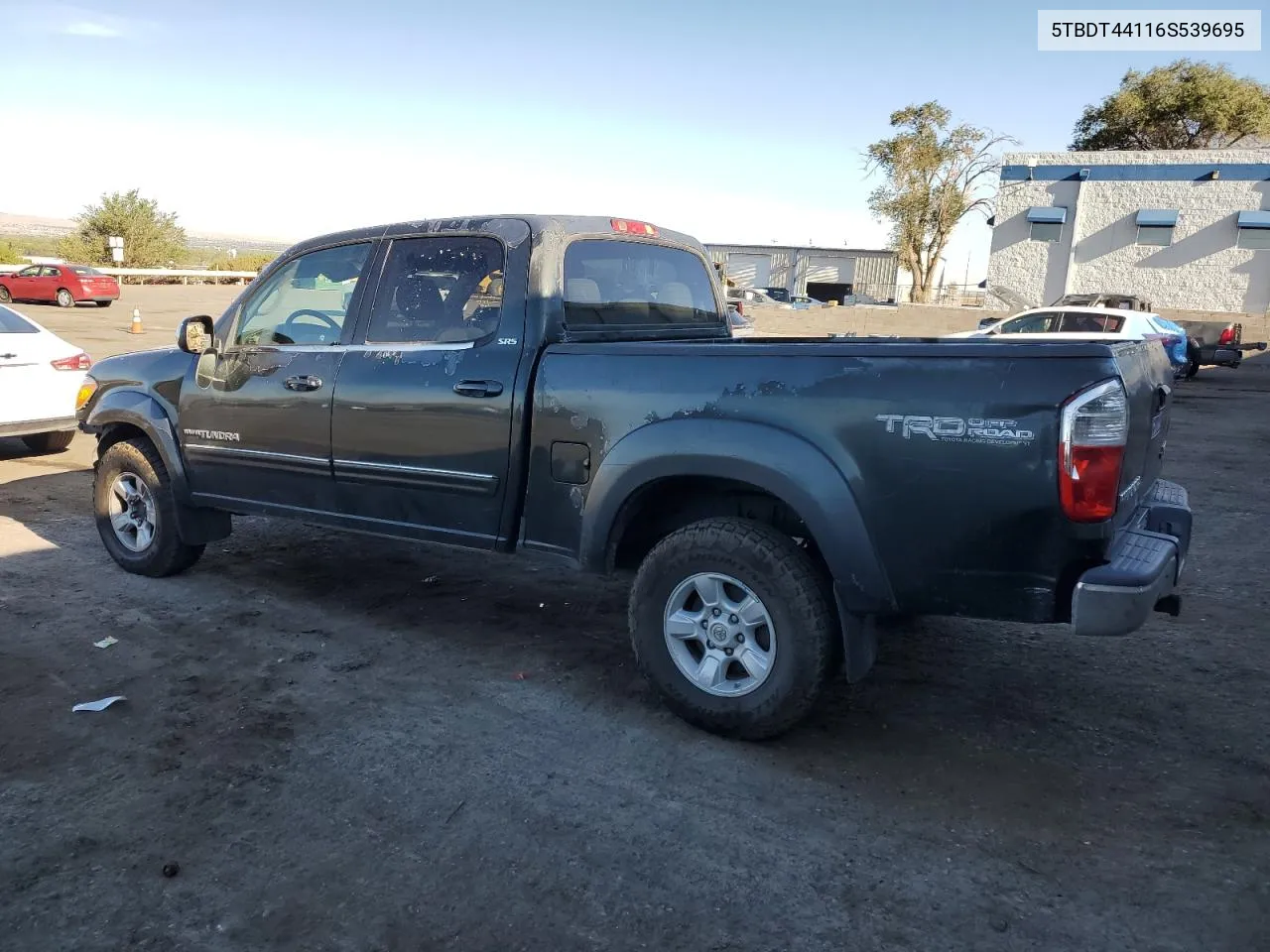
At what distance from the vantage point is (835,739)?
3791 millimetres

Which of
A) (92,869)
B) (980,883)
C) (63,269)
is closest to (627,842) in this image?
(980,883)

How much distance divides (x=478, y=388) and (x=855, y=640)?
189 cm

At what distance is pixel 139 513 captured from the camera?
570cm

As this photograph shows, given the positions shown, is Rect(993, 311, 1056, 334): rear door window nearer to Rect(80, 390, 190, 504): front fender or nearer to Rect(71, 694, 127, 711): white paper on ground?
Rect(80, 390, 190, 504): front fender

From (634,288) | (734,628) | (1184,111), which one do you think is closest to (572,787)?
(734,628)

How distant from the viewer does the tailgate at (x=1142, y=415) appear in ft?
10.4

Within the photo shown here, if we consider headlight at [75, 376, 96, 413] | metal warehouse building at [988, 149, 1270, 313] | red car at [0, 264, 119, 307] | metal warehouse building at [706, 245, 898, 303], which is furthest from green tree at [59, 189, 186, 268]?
headlight at [75, 376, 96, 413]

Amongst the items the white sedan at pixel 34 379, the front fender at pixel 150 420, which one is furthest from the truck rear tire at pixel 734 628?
the white sedan at pixel 34 379

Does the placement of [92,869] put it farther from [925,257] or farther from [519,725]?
[925,257]

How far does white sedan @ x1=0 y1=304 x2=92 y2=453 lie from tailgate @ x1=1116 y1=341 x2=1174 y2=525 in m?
8.43

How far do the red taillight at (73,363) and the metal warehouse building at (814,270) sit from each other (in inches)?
1906

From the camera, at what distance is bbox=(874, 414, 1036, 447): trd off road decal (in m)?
3.02

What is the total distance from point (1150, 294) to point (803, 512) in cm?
3627

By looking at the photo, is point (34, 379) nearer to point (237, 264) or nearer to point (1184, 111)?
point (1184, 111)
